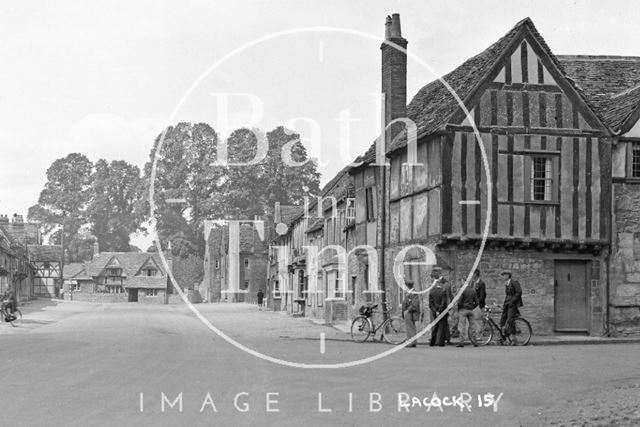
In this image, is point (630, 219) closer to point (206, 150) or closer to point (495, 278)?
point (495, 278)

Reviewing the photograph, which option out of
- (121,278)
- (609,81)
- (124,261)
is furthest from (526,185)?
(121,278)

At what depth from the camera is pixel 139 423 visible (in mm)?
9648

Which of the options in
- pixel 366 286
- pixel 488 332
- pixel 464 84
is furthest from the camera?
pixel 366 286

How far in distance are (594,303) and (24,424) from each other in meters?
19.2

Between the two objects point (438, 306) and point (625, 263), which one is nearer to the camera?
point (438, 306)

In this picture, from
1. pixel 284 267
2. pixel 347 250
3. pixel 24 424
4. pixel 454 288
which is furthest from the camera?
pixel 284 267

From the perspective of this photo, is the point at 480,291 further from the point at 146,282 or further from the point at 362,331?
the point at 146,282

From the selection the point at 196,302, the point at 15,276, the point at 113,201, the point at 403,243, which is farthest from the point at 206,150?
the point at 403,243

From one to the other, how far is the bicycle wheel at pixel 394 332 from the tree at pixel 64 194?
102 meters

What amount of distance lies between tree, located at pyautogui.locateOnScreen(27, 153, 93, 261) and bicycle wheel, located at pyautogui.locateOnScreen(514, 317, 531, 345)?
10566 cm

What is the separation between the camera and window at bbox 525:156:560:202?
993 inches

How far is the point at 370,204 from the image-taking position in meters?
31.7

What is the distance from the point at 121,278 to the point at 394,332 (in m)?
83.4

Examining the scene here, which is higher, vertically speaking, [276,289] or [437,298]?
→ [437,298]
